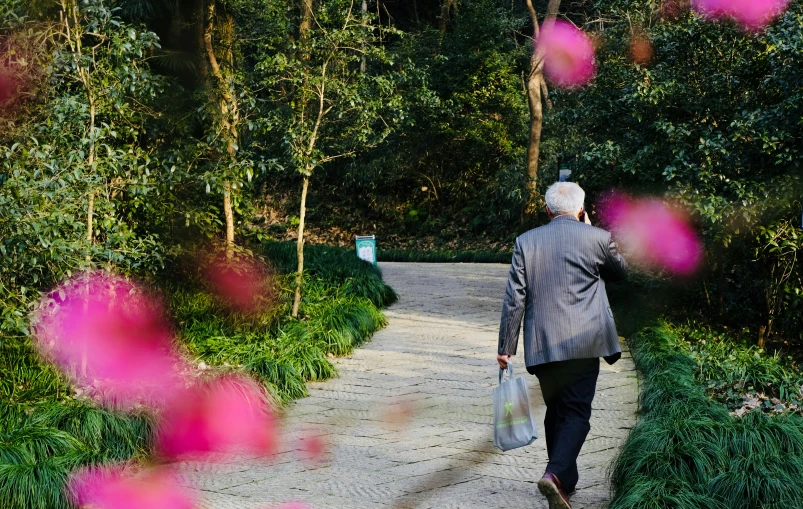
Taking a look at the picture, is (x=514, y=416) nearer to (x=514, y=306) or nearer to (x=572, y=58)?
(x=514, y=306)

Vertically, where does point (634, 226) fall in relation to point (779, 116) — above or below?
below

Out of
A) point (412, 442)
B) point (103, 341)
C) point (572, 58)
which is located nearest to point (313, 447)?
point (412, 442)

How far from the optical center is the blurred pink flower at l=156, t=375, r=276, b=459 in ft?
18.4

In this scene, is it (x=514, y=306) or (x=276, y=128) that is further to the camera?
(x=276, y=128)

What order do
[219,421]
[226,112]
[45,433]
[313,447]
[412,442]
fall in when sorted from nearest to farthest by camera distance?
[45,433], [313,447], [412,442], [219,421], [226,112]

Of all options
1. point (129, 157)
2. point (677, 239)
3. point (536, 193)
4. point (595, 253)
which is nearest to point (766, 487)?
point (595, 253)

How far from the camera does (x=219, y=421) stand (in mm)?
5969

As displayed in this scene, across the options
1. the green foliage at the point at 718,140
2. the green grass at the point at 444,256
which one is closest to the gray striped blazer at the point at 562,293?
the green foliage at the point at 718,140

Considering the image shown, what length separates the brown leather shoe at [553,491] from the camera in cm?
409

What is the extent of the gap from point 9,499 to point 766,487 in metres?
3.51

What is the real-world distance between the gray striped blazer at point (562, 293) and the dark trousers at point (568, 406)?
9 centimetres

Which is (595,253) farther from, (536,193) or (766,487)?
(536,193)

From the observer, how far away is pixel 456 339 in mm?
9398

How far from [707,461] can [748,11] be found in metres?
6.22
